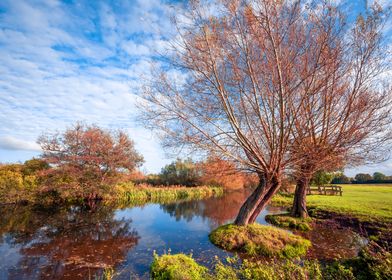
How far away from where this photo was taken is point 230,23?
20.8 ft

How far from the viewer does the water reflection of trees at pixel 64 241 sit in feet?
20.9

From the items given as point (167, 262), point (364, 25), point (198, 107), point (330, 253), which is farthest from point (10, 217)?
point (364, 25)

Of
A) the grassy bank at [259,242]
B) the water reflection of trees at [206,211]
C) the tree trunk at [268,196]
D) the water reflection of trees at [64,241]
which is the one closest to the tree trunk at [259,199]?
the tree trunk at [268,196]

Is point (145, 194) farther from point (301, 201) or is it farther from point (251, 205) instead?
point (251, 205)

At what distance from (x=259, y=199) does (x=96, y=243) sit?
6771 mm

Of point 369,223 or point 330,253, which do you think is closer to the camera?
point 330,253

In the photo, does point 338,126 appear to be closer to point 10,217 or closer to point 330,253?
point 330,253

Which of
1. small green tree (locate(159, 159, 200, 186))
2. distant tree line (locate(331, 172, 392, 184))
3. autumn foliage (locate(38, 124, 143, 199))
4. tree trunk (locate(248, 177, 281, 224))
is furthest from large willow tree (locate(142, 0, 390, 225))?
distant tree line (locate(331, 172, 392, 184))

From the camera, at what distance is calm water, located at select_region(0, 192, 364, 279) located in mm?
6461

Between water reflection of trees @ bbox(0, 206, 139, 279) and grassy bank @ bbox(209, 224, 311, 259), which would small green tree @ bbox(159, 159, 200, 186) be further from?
grassy bank @ bbox(209, 224, 311, 259)

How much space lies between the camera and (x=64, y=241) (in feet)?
Answer: 29.6

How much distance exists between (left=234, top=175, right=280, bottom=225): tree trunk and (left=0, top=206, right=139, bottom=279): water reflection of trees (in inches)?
184

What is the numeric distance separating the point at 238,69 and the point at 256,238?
610 centimetres


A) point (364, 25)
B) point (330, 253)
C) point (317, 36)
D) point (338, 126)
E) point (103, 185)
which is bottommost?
point (330, 253)
